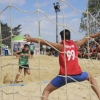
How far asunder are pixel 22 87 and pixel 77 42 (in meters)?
2.21

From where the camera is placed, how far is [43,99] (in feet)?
11.1

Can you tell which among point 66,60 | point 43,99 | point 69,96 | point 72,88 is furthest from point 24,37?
point 72,88

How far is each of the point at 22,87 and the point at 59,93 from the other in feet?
2.92

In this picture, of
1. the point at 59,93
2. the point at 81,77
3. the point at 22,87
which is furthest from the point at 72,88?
the point at 81,77

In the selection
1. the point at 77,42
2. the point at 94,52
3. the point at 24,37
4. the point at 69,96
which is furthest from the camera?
the point at 94,52

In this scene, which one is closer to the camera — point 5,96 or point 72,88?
point 5,96

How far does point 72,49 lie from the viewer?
337cm

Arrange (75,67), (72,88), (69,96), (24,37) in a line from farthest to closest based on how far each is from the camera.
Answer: (72,88), (69,96), (75,67), (24,37)

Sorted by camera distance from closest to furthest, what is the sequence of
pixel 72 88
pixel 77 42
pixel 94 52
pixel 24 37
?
1. pixel 24 37
2. pixel 77 42
3. pixel 72 88
4. pixel 94 52

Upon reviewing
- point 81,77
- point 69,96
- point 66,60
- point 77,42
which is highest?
point 77,42

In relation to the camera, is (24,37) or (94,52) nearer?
(24,37)

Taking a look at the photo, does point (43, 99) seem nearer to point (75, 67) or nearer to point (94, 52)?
point (75, 67)

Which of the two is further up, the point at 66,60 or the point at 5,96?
the point at 66,60

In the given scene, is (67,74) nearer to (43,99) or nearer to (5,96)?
(43,99)
